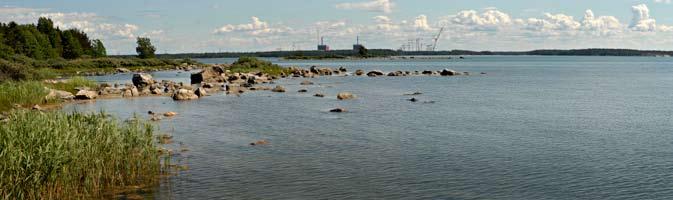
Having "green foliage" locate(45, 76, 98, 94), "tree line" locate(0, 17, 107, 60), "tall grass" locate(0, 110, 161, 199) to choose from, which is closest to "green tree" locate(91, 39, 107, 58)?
"tree line" locate(0, 17, 107, 60)

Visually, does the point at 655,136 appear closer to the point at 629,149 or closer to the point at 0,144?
the point at 629,149

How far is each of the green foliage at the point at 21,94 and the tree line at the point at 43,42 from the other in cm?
6603

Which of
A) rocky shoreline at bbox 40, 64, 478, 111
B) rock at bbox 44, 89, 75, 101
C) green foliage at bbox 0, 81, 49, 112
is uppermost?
green foliage at bbox 0, 81, 49, 112

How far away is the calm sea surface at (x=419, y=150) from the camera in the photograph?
70.3 ft

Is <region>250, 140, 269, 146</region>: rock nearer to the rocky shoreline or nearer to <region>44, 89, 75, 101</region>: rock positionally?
<region>44, 89, 75, 101</region>: rock

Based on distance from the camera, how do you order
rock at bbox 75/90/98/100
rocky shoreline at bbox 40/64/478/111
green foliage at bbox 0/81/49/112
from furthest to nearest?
rocky shoreline at bbox 40/64/478/111 < rock at bbox 75/90/98/100 < green foliage at bbox 0/81/49/112

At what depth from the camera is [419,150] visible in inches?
1146

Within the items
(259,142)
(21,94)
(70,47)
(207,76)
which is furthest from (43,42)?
(259,142)

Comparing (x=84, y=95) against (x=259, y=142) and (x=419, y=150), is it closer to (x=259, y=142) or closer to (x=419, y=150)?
(x=259, y=142)

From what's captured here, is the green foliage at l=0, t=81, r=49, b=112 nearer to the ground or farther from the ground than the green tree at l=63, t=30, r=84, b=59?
nearer to the ground

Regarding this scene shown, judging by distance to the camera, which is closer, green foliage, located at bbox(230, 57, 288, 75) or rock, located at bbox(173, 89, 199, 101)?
rock, located at bbox(173, 89, 199, 101)

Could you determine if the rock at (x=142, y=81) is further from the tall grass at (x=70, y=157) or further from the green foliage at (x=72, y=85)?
the tall grass at (x=70, y=157)

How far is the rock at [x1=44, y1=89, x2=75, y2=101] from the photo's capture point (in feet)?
161

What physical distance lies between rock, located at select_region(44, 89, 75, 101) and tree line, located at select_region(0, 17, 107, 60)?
57.5 m
